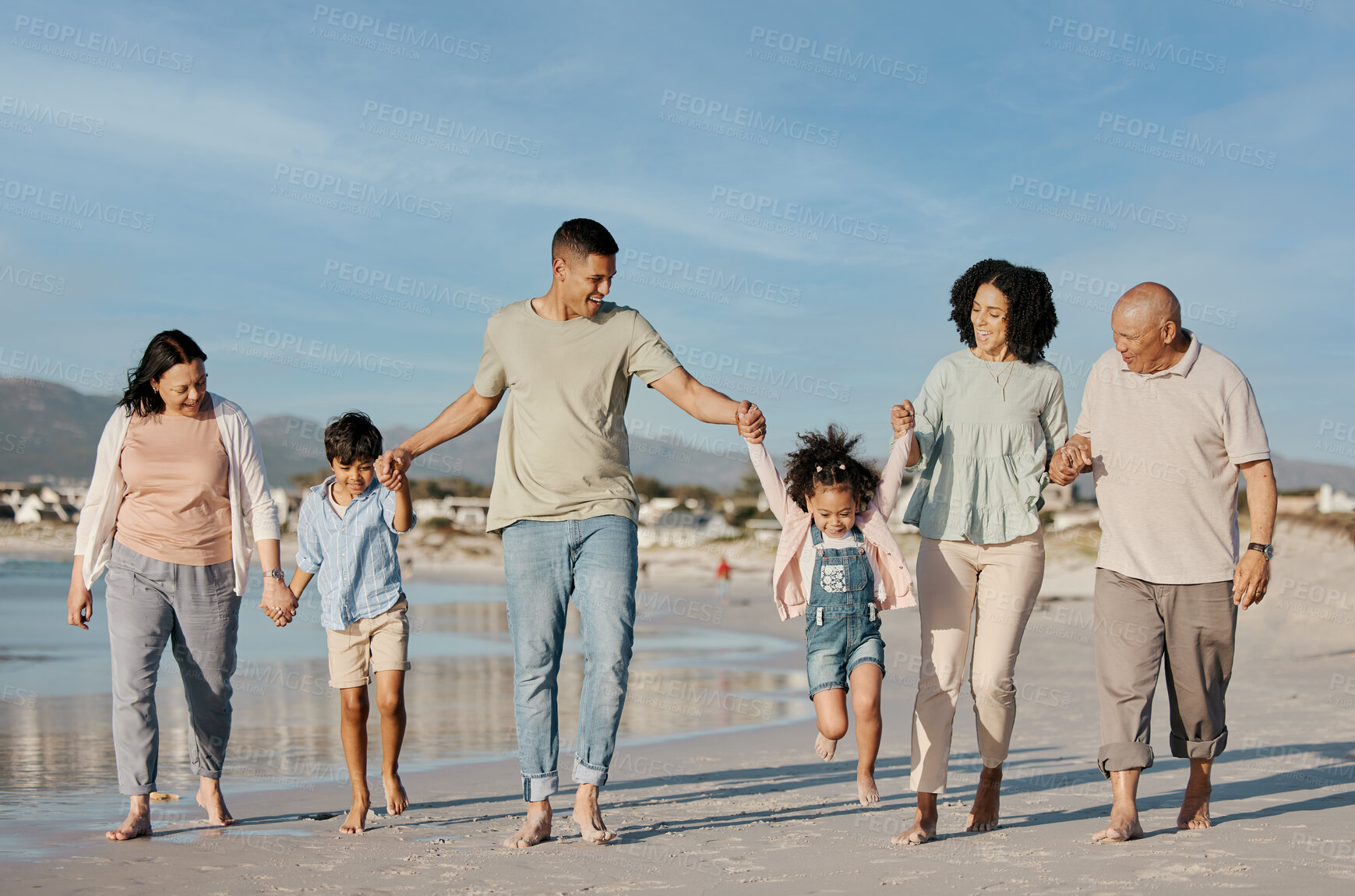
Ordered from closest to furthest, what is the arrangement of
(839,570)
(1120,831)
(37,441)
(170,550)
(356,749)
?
(1120,831)
(839,570)
(170,550)
(356,749)
(37,441)

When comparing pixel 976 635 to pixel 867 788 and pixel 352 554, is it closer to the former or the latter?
pixel 867 788

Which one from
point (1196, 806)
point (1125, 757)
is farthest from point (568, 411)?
point (1196, 806)

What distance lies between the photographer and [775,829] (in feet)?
15.9

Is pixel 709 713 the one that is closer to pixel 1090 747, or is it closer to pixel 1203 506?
pixel 1090 747

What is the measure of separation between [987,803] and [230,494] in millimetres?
3341

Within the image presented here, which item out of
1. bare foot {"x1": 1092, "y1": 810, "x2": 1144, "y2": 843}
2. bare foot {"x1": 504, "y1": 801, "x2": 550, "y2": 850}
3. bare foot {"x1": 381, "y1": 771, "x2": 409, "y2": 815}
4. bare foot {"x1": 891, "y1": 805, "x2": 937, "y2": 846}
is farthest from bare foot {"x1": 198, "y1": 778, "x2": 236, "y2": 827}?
bare foot {"x1": 1092, "y1": 810, "x2": 1144, "y2": 843}

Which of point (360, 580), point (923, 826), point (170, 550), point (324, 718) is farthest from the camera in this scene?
point (324, 718)

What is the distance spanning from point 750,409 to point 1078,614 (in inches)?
692

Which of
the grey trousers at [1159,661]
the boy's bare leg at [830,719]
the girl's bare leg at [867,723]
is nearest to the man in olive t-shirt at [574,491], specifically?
the boy's bare leg at [830,719]

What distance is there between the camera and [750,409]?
4590mm

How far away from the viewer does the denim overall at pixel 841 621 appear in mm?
4668

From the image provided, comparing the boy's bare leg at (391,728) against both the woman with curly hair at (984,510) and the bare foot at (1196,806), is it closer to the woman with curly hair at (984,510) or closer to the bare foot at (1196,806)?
the woman with curly hair at (984,510)

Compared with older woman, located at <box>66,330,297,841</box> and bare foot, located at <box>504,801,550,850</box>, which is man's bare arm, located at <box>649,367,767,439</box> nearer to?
bare foot, located at <box>504,801,550,850</box>

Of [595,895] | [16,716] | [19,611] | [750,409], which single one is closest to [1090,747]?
[750,409]
